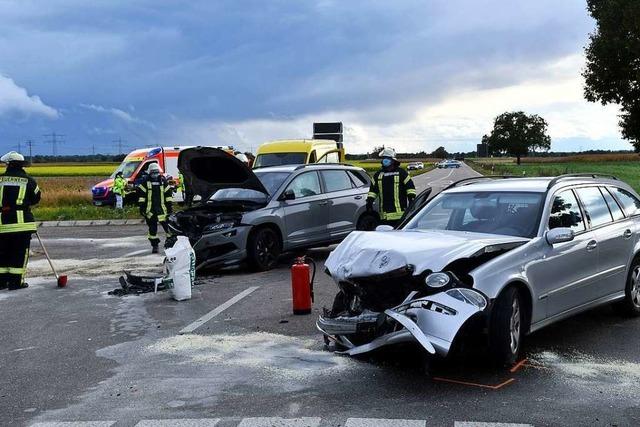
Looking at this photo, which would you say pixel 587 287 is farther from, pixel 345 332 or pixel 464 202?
pixel 345 332

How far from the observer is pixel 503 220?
6.38 metres

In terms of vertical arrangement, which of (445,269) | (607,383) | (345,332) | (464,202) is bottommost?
(607,383)

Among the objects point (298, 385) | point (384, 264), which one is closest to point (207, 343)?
point (298, 385)

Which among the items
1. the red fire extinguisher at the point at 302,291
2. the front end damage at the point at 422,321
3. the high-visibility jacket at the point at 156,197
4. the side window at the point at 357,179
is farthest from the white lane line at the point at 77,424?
the high-visibility jacket at the point at 156,197

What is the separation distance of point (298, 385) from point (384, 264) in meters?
1.18

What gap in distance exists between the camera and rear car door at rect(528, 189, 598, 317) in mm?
5879

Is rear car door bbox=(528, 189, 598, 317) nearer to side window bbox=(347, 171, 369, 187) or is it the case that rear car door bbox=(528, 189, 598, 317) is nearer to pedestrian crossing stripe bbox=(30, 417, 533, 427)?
pedestrian crossing stripe bbox=(30, 417, 533, 427)

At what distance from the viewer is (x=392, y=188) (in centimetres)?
1121

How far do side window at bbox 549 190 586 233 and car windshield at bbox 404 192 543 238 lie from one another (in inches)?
7.3

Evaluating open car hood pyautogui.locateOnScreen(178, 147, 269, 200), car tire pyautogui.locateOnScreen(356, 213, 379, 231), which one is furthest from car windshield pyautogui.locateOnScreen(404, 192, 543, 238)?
car tire pyautogui.locateOnScreen(356, 213, 379, 231)

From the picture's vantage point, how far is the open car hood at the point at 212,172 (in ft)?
37.6

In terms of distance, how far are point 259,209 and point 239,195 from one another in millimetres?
652

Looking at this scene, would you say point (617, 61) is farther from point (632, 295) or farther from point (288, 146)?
point (632, 295)

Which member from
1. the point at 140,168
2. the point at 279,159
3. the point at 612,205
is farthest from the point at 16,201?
the point at 140,168
